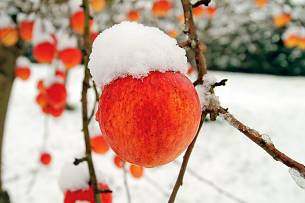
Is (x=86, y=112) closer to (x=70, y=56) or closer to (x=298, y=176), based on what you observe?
(x=298, y=176)

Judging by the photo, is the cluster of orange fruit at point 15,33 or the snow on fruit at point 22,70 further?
the snow on fruit at point 22,70

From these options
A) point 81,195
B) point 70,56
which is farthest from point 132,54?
point 70,56

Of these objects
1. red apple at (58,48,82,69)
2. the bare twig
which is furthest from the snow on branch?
red apple at (58,48,82,69)

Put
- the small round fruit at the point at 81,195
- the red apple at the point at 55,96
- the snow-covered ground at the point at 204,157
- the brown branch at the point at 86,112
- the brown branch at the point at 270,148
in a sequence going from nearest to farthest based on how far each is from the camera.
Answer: the brown branch at the point at 270,148 → the brown branch at the point at 86,112 → the small round fruit at the point at 81,195 → the red apple at the point at 55,96 → the snow-covered ground at the point at 204,157

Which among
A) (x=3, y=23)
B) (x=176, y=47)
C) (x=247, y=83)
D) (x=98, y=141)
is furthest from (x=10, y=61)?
(x=247, y=83)

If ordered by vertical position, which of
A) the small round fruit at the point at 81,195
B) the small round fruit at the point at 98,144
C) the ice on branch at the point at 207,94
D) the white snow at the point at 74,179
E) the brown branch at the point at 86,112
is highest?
the ice on branch at the point at 207,94

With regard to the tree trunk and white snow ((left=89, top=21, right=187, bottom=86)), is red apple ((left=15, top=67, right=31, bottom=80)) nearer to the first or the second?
the tree trunk

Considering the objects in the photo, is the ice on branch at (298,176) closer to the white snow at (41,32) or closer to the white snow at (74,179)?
the white snow at (74,179)

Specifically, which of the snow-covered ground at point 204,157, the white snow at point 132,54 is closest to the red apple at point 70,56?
the snow-covered ground at point 204,157
